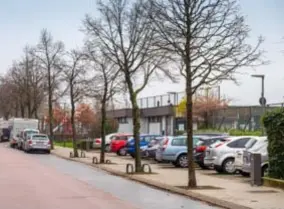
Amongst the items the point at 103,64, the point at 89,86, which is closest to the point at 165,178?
the point at 103,64

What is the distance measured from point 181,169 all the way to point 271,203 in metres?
14.6

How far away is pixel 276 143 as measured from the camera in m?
20.4

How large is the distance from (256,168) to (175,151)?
11.3m

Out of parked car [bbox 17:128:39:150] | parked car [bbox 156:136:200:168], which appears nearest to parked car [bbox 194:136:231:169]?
parked car [bbox 156:136:200:168]

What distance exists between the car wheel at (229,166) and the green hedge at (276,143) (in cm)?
497

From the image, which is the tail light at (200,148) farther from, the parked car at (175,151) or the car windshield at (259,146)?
the car windshield at (259,146)

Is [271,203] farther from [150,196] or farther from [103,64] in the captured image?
[103,64]

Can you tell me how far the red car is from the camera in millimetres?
46656

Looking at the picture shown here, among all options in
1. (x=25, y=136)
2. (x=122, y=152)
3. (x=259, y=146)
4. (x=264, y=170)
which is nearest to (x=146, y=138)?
(x=122, y=152)

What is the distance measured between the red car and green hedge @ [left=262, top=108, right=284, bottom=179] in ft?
85.0

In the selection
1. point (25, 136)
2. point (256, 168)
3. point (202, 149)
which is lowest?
point (256, 168)

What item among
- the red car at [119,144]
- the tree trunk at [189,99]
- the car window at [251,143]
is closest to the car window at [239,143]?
the car window at [251,143]

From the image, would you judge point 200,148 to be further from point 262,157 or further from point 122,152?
point 122,152

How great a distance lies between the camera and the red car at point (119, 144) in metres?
46.7
